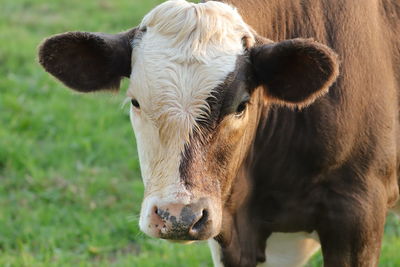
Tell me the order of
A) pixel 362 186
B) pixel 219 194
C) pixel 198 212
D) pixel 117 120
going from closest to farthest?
pixel 198 212 < pixel 219 194 < pixel 362 186 < pixel 117 120

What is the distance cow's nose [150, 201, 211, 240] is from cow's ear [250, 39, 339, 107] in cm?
68

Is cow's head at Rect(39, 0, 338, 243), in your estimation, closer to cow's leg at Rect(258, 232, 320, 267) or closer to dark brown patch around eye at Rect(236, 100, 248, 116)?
dark brown patch around eye at Rect(236, 100, 248, 116)

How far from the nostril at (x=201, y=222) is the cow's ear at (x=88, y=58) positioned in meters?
0.79

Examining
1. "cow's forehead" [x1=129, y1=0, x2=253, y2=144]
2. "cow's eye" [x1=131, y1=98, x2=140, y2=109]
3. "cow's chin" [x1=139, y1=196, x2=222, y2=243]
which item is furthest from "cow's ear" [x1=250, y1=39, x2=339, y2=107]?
"cow's chin" [x1=139, y1=196, x2=222, y2=243]

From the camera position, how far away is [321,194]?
4113mm

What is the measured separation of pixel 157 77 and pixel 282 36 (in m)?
0.90

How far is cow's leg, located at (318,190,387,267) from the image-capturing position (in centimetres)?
408

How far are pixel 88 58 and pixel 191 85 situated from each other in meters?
0.60

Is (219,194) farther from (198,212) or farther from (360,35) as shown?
(360,35)

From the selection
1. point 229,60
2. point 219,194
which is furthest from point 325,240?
point 229,60

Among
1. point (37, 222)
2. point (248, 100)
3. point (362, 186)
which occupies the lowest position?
point (37, 222)

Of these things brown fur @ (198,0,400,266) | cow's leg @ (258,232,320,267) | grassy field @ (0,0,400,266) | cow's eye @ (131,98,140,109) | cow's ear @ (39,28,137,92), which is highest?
cow's ear @ (39,28,137,92)

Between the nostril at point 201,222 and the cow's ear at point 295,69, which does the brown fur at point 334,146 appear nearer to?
the cow's ear at point 295,69

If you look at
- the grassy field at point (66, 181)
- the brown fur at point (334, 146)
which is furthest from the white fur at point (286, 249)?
the grassy field at point (66, 181)
